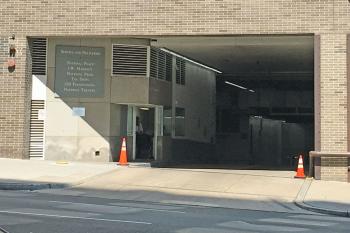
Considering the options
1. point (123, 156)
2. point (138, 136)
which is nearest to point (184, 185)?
point (123, 156)

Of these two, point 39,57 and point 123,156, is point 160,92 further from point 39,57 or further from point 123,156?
point 39,57

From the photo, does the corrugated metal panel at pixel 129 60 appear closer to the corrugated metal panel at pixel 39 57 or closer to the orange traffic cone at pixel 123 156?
the corrugated metal panel at pixel 39 57

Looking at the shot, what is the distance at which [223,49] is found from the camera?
22.4 m

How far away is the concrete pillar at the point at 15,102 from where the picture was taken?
20531 mm

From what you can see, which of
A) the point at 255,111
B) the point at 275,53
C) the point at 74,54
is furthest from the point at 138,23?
the point at 255,111

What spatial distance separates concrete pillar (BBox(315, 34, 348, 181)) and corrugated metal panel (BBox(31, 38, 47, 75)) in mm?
9868

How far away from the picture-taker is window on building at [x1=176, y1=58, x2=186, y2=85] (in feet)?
83.4

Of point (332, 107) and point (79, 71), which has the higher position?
point (79, 71)

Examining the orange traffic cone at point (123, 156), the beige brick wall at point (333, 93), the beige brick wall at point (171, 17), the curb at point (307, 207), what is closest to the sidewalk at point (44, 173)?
the orange traffic cone at point (123, 156)

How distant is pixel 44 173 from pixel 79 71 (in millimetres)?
5327

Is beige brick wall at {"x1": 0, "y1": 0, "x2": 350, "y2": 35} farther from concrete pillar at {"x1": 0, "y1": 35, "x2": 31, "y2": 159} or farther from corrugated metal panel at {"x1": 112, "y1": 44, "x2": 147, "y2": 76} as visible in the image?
corrugated metal panel at {"x1": 112, "y1": 44, "x2": 147, "y2": 76}

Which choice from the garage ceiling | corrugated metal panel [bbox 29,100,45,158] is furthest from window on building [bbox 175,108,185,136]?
corrugated metal panel [bbox 29,100,45,158]

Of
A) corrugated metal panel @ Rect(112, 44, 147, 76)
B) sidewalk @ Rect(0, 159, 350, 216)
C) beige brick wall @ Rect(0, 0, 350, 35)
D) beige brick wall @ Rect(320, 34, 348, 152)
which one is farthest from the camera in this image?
corrugated metal panel @ Rect(112, 44, 147, 76)

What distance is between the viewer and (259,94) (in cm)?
4028
